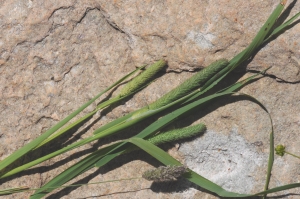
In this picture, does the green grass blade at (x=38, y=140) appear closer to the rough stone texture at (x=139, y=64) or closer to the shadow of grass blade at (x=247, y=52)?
the rough stone texture at (x=139, y=64)

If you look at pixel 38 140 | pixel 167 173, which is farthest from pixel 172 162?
pixel 38 140

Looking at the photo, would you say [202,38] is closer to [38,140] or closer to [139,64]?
[139,64]

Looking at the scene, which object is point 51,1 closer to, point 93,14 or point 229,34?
point 93,14

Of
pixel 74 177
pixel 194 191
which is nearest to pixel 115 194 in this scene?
pixel 74 177

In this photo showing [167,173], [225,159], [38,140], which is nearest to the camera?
[167,173]

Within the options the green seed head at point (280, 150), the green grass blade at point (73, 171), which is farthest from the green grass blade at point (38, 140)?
the green seed head at point (280, 150)

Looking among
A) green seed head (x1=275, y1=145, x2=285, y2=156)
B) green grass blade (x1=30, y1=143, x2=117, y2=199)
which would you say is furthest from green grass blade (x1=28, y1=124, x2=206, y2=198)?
green seed head (x1=275, y1=145, x2=285, y2=156)

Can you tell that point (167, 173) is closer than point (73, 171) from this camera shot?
Yes
